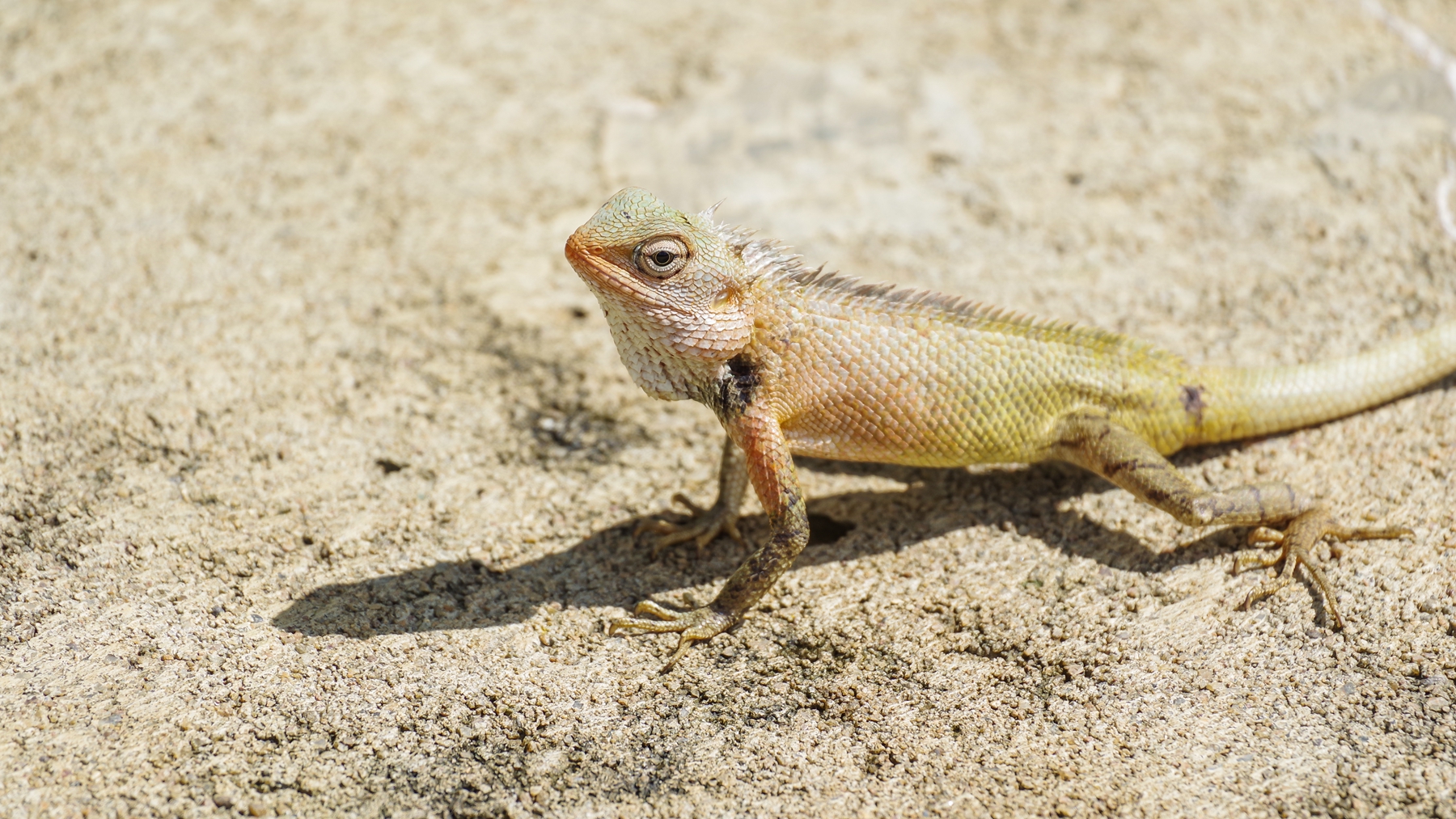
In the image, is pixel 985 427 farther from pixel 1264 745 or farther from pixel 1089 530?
pixel 1264 745

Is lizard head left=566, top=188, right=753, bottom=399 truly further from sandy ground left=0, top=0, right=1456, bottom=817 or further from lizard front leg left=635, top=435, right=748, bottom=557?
sandy ground left=0, top=0, right=1456, bottom=817

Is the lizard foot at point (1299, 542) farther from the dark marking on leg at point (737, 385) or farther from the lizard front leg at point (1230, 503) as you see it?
the dark marking on leg at point (737, 385)

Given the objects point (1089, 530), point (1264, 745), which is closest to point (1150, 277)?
point (1089, 530)

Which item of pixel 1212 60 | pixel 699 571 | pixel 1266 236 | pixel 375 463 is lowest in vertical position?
pixel 699 571

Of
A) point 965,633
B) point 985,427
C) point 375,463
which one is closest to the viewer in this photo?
point 965,633

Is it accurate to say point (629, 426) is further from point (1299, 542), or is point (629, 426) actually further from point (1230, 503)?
point (1299, 542)

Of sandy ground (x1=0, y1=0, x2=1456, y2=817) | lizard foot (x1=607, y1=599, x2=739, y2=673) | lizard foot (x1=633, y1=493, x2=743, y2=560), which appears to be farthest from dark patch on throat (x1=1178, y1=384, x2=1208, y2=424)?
lizard foot (x1=607, y1=599, x2=739, y2=673)
